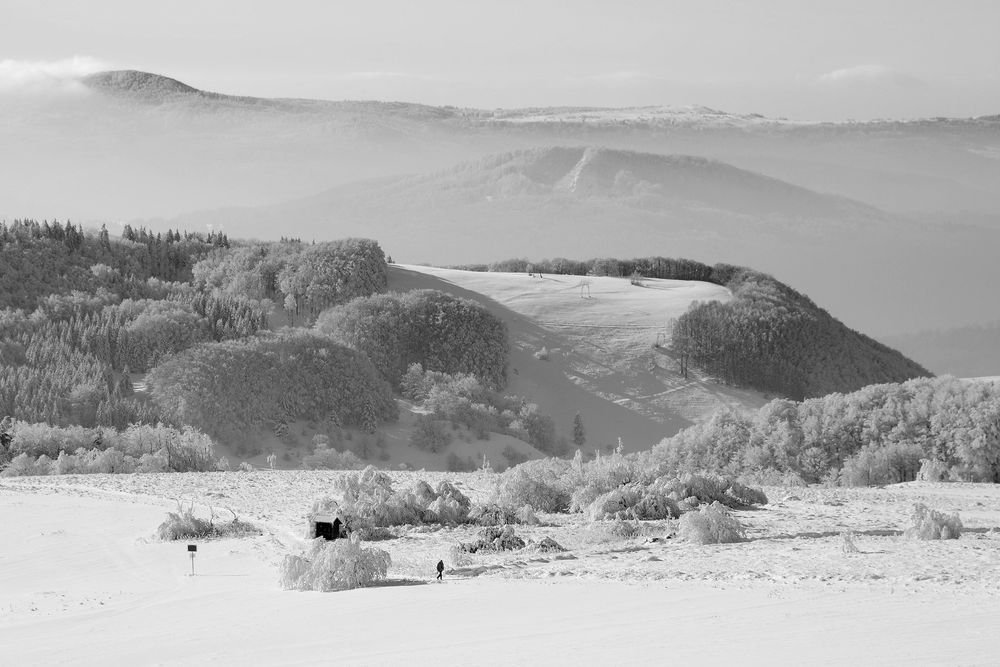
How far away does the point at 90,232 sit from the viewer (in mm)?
70938

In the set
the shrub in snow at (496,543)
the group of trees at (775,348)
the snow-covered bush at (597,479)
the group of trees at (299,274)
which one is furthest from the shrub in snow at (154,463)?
the group of trees at (775,348)

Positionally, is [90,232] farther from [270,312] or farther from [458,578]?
[458,578]

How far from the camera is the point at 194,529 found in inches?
903

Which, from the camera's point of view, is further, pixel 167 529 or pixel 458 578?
pixel 167 529

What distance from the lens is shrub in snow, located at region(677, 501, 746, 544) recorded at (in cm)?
2056

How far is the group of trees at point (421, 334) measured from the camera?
→ 202 ft

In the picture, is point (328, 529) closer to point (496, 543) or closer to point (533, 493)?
point (496, 543)

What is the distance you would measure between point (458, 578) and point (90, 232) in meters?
56.2

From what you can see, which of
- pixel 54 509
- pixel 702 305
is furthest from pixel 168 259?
pixel 54 509

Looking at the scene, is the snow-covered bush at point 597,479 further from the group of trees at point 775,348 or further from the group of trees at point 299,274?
the group of trees at point 775,348

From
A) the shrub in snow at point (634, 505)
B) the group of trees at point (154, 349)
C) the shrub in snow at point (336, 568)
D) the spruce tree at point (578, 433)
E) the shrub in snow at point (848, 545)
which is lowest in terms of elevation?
the spruce tree at point (578, 433)

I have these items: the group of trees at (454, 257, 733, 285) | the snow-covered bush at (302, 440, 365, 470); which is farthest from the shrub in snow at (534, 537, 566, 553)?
the group of trees at (454, 257, 733, 285)

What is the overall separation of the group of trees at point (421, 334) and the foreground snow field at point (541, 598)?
36588 millimetres

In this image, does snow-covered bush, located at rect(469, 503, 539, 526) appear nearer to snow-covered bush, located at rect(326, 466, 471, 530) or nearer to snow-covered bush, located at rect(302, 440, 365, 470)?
snow-covered bush, located at rect(326, 466, 471, 530)
